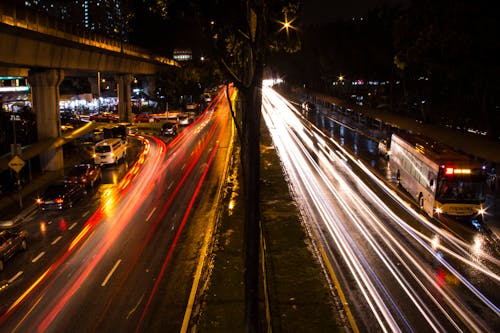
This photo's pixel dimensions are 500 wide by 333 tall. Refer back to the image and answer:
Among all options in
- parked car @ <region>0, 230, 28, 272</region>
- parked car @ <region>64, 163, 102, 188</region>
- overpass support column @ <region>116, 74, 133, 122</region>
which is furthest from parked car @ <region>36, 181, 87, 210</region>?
overpass support column @ <region>116, 74, 133, 122</region>

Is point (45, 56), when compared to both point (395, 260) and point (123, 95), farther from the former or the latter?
point (123, 95)

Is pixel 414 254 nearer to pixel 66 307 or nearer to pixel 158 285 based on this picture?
pixel 158 285

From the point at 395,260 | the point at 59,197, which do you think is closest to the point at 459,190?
the point at 395,260

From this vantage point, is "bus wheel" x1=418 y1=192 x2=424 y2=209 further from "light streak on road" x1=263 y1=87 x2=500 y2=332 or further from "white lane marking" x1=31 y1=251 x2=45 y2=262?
"white lane marking" x1=31 y1=251 x2=45 y2=262

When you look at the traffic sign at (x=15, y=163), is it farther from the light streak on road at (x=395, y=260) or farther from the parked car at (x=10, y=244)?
the light streak on road at (x=395, y=260)

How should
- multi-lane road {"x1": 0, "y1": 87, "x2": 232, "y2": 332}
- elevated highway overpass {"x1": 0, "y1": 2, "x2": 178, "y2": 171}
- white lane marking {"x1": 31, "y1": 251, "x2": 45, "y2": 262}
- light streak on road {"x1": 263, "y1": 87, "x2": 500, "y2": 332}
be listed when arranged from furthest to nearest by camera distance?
elevated highway overpass {"x1": 0, "y1": 2, "x2": 178, "y2": 171}, white lane marking {"x1": 31, "y1": 251, "x2": 45, "y2": 262}, multi-lane road {"x1": 0, "y1": 87, "x2": 232, "y2": 332}, light streak on road {"x1": 263, "y1": 87, "x2": 500, "y2": 332}

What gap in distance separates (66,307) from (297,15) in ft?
37.0

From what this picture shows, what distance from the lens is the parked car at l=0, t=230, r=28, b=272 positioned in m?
18.3

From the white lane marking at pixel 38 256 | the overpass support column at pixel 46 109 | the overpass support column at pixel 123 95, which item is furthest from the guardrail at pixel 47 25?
the overpass support column at pixel 123 95

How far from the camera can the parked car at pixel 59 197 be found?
85.8 feet

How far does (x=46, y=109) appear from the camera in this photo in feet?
121

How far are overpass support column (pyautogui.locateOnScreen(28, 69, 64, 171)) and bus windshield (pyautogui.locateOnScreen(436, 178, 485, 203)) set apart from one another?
89.2 feet

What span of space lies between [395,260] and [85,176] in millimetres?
20171

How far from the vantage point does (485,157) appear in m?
36.5
